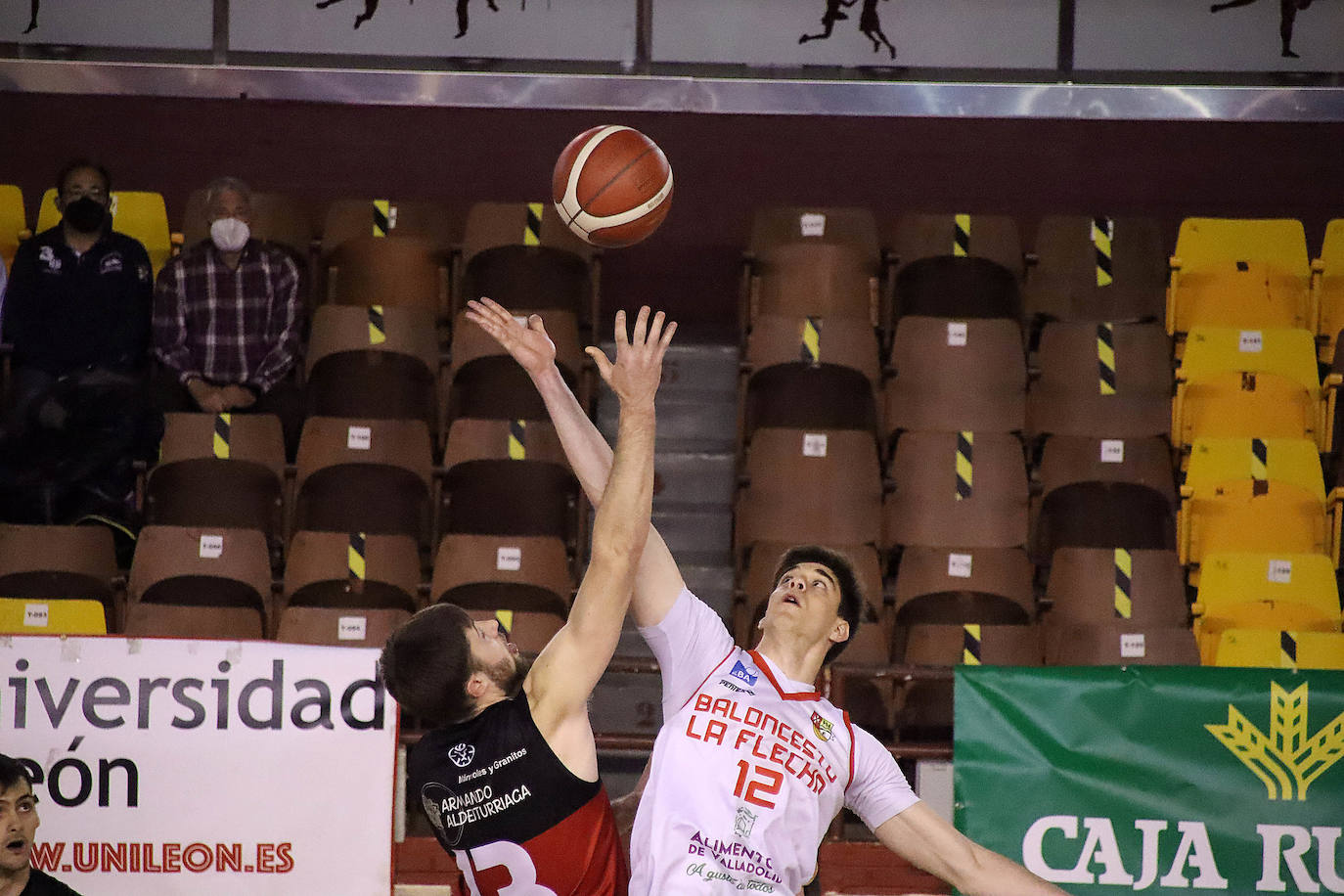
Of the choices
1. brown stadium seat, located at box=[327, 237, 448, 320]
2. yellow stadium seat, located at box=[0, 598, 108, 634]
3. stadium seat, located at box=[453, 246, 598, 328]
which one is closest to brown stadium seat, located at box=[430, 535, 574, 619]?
yellow stadium seat, located at box=[0, 598, 108, 634]

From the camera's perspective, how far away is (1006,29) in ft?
30.8

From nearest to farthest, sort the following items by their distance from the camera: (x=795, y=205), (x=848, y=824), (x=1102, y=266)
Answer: (x=848, y=824)
(x=1102, y=266)
(x=795, y=205)

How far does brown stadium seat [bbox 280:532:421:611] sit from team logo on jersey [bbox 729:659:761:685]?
10.6 ft

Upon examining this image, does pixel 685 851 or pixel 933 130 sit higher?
pixel 933 130

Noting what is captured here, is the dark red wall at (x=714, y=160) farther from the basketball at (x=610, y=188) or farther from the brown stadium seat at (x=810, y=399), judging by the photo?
the basketball at (x=610, y=188)

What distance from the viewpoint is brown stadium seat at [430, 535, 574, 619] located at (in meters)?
6.90

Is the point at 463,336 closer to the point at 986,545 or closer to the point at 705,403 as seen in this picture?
the point at 705,403

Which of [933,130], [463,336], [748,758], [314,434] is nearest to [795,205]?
[933,130]

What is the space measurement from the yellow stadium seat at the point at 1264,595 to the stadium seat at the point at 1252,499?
274 mm

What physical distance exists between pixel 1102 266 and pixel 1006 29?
1.74 m

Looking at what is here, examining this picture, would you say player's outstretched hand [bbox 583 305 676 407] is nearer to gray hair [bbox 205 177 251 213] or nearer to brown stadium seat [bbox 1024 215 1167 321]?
gray hair [bbox 205 177 251 213]

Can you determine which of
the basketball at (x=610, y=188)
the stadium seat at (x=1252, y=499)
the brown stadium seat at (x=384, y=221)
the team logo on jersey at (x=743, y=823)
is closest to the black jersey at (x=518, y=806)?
the team logo on jersey at (x=743, y=823)

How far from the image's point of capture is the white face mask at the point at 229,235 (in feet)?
26.1

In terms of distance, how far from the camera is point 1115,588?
7.21 m
